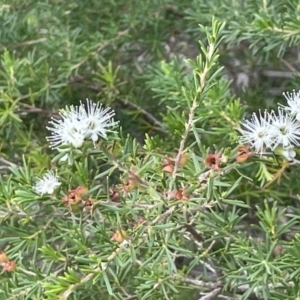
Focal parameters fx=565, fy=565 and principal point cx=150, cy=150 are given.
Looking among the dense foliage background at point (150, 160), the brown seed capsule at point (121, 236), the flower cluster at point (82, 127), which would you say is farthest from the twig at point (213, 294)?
the flower cluster at point (82, 127)

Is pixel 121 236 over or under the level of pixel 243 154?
under

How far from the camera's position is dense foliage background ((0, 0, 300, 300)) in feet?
2.32

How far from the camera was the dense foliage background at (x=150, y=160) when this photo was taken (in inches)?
27.8

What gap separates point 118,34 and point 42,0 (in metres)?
0.20

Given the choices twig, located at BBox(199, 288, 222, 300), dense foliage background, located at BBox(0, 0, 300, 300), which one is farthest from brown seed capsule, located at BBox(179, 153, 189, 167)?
twig, located at BBox(199, 288, 222, 300)

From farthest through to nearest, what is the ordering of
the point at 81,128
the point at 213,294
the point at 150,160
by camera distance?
1. the point at 213,294
2. the point at 150,160
3. the point at 81,128

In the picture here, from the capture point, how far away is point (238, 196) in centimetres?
104

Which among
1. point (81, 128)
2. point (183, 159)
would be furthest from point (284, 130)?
point (81, 128)

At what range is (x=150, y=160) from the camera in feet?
2.46

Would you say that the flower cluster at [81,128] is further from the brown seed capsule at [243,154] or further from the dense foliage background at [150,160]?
the brown seed capsule at [243,154]

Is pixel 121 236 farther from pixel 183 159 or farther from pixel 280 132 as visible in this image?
pixel 280 132

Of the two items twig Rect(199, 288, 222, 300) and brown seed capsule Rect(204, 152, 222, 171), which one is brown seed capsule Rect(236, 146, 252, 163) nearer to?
brown seed capsule Rect(204, 152, 222, 171)

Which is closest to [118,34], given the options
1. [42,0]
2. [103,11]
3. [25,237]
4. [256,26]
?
[103,11]

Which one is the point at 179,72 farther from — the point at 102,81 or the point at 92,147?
the point at 92,147
